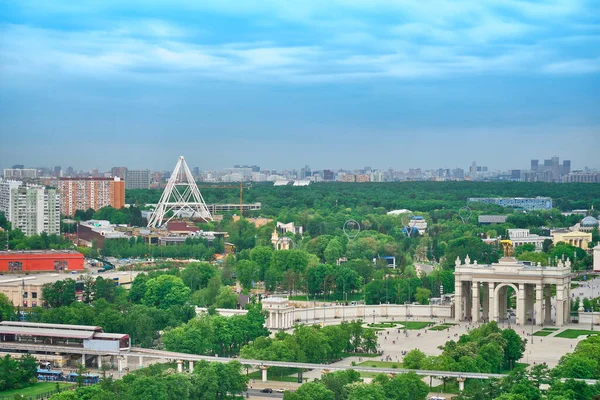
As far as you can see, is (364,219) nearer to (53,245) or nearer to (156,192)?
(53,245)

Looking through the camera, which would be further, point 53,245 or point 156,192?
point 156,192

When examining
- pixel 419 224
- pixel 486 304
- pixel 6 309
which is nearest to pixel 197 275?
pixel 6 309

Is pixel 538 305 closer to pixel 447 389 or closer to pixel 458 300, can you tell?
pixel 458 300

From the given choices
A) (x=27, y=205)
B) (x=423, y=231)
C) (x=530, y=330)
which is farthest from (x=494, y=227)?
(x=530, y=330)

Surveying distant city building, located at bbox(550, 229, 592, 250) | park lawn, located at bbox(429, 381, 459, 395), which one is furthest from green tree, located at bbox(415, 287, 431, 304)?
distant city building, located at bbox(550, 229, 592, 250)

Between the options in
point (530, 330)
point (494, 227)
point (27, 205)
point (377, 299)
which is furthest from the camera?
point (494, 227)

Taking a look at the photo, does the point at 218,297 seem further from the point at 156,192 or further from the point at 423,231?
the point at 156,192

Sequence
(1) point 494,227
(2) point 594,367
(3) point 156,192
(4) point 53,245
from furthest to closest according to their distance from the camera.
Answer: (3) point 156,192 < (1) point 494,227 < (4) point 53,245 < (2) point 594,367
